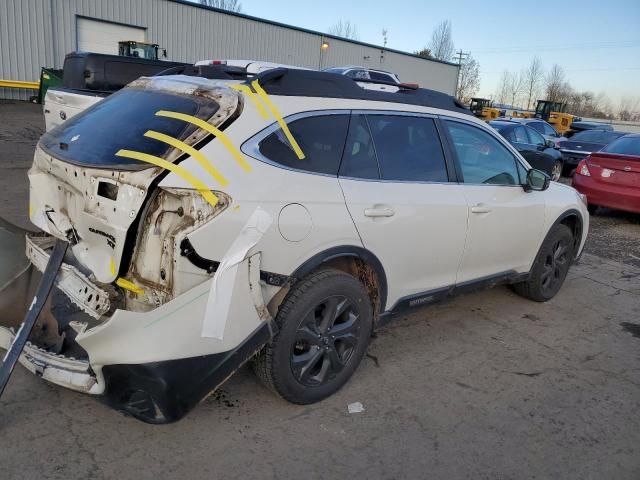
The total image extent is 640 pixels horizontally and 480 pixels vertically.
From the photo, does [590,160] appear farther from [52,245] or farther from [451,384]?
[52,245]

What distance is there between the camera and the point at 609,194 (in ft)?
29.8

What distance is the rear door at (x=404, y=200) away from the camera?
3.17m

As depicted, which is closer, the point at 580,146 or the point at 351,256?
the point at 351,256

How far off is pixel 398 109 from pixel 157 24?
2458 cm

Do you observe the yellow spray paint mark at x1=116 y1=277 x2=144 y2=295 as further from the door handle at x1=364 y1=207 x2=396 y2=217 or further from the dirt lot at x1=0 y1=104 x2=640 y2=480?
the door handle at x1=364 y1=207 x2=396 y2=217

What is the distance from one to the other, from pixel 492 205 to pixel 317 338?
73.5 inches

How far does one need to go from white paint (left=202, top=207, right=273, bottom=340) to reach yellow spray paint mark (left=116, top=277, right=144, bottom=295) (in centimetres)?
38

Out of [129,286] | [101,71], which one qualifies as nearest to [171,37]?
[101,71]

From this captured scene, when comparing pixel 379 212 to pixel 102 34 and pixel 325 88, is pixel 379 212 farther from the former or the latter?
pixel 102 34

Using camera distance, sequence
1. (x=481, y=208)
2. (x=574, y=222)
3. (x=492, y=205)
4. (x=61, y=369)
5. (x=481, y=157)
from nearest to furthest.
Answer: (x=61, y=369) < (x=481, y=208) < (x=492, y=205) < (x=481, y=157) < (x=574, y=222)

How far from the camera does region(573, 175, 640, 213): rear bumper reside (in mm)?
8750

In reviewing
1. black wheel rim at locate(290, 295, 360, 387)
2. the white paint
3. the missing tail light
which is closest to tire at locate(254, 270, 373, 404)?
black wheel rim at locate(290, 295, 360, 387)

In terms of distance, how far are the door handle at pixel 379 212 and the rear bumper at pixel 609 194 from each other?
23.8ft

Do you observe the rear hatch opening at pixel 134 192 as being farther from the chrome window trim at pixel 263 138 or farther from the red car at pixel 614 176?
the red car at pixel 614 176
